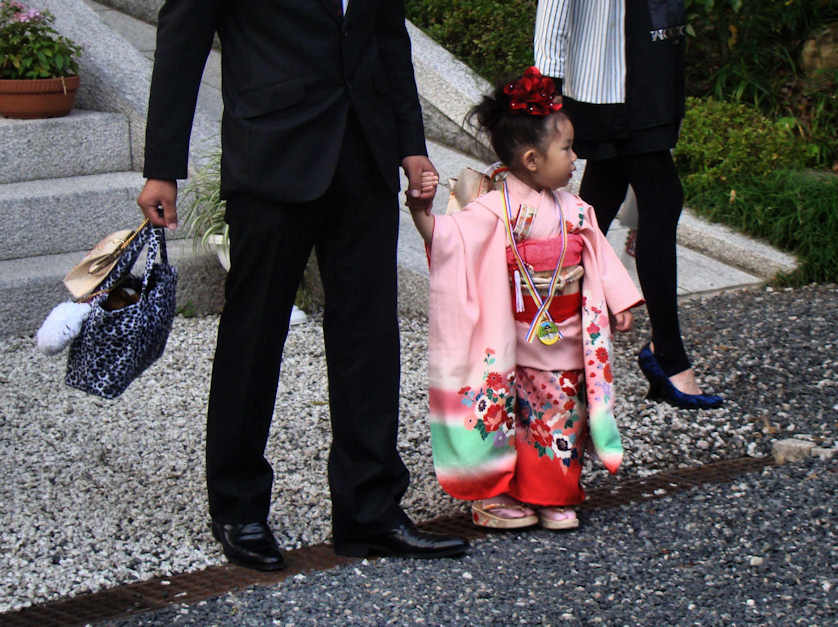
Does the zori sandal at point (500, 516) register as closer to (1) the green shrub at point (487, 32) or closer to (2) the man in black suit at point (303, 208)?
(2) the man in black suit at point (303, 208)

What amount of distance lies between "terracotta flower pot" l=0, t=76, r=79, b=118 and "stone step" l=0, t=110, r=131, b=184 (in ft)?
0.17

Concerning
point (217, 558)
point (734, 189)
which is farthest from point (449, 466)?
point (734, 189)

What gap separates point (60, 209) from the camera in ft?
16.3

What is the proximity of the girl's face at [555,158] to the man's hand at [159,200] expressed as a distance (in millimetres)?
957

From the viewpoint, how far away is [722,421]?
3.86 meters

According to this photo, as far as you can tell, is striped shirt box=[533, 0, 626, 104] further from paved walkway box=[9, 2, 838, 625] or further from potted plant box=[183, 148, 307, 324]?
potted plant box=[183, 148, 307, 324]

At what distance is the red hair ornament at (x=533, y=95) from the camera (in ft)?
9.73

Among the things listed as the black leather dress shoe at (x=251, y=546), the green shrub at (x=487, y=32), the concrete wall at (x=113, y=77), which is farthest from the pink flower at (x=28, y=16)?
the black leather dress shoe at (x=251, y=546)

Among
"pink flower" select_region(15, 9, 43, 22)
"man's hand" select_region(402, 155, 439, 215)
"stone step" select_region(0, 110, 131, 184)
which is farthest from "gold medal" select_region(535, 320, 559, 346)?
"pink flower" select_region(15, 9, 43, 22)

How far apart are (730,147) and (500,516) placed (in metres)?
3.95

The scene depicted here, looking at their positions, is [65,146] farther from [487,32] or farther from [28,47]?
[487,32]

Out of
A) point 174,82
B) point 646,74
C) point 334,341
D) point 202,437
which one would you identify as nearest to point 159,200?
point 174,82

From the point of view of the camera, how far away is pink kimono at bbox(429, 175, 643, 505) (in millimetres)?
3000

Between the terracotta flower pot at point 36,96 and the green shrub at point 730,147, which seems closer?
the terracotta flower pot at point 36,96
